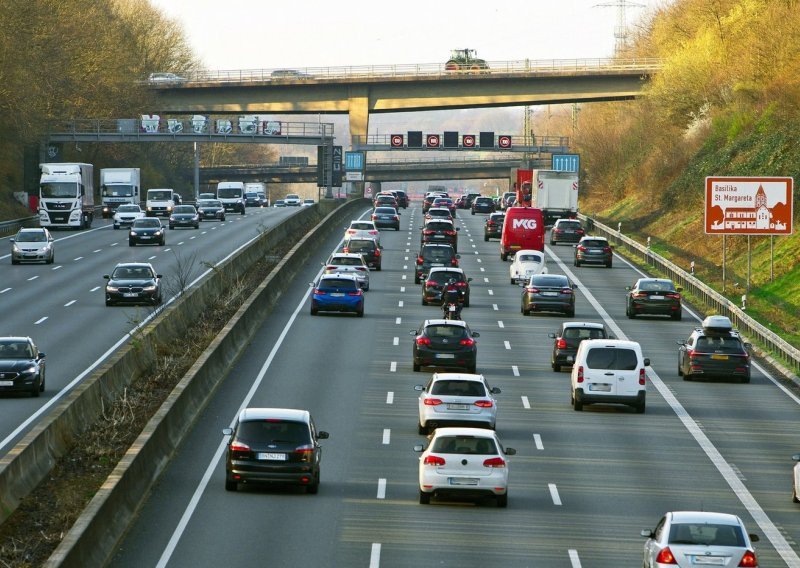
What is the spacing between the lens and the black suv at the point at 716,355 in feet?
138

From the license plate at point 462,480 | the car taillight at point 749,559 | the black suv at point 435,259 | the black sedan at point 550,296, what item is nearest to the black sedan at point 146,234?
the black suv at point 435,259

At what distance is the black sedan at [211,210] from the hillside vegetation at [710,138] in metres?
25.6

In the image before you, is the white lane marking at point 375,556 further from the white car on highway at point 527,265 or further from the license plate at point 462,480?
the white car on highway at point 527,265

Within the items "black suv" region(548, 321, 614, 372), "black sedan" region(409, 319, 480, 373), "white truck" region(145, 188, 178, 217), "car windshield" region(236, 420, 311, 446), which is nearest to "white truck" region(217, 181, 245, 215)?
"white truck" region(145, 188, 178, 217)

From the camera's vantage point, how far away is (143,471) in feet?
87.9

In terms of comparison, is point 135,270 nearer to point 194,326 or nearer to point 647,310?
point 194,326

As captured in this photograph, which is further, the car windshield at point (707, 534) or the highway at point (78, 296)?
the highway at point (78, 296)

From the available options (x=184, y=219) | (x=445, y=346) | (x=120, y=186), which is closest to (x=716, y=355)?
(x=445, y=346)

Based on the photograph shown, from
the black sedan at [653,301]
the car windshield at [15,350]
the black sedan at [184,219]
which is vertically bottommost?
the black sedan at [653,301]

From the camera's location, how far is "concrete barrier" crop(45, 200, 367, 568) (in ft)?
67.7

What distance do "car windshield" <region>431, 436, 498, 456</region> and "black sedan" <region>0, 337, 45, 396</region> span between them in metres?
13.7

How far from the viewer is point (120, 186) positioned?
102562mm

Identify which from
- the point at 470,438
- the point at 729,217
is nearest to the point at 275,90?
the point at 729,217

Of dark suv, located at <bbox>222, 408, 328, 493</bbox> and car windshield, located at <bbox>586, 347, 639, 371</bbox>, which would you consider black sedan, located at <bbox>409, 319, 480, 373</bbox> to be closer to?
car windshield, located at <bbox>586, 347, 639, 371</bbox>
